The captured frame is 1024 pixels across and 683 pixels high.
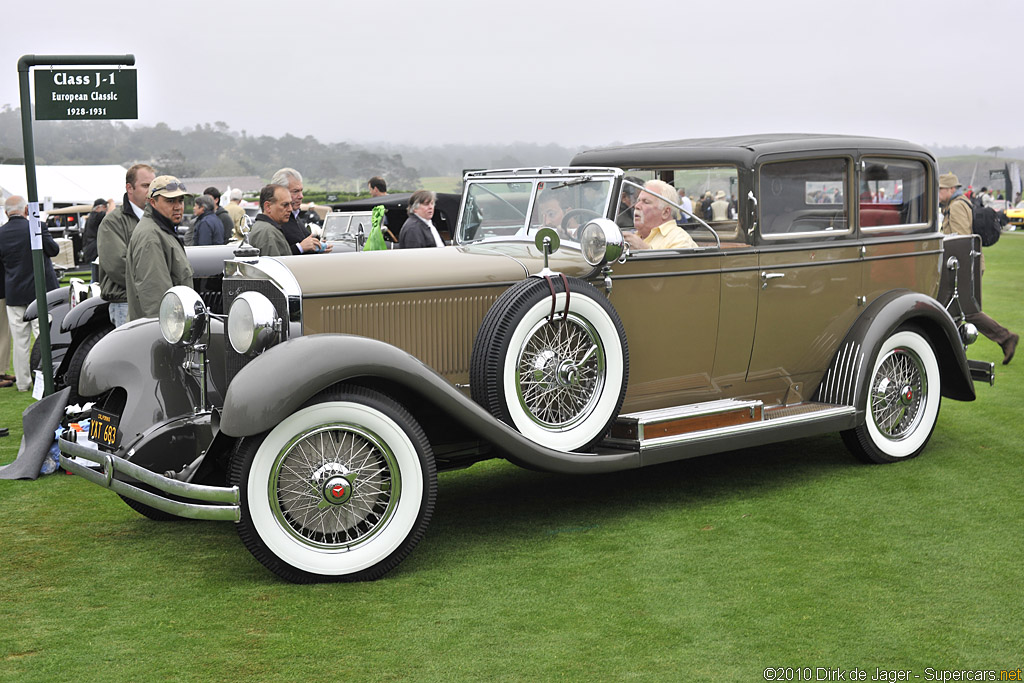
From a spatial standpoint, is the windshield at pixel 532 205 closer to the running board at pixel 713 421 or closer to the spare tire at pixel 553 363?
the spare tire at pixel 553 363

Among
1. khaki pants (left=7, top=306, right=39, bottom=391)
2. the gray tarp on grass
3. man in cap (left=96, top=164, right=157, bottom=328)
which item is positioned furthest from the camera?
khaki pants (left=7, top=306, right=39, bottom=391)

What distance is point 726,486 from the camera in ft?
19.5

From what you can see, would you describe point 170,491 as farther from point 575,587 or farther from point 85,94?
point 85,94

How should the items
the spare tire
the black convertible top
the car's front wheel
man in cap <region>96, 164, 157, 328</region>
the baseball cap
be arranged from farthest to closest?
man in cap <region>96, 164, 157, 328</region>
the baseball cap
the black convertible top
the spare tire
the car's front wheel

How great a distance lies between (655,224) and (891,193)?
1.85 metres

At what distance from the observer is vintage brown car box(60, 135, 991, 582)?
435cm

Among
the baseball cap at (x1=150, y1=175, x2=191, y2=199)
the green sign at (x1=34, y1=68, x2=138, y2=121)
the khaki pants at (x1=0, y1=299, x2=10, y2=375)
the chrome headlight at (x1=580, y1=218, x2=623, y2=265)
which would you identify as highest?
the green sign at (x1=34, y1=68, x2=138, y2=121)

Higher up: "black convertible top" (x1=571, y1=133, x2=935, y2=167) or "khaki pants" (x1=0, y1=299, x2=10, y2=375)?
"black convertible top" (x1=571, y1=133, x2=935, y2=167)

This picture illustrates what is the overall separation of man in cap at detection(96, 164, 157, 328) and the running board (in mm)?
3667

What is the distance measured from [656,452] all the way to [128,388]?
9.01ft

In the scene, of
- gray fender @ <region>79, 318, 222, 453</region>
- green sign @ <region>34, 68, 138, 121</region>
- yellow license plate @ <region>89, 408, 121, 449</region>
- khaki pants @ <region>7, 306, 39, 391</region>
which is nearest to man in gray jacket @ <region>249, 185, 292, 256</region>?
green sign @ <region>34, 68, 138, 121</region>

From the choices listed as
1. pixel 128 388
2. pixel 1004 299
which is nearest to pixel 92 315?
pixel 128 388

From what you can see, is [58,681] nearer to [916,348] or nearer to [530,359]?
[530,359]

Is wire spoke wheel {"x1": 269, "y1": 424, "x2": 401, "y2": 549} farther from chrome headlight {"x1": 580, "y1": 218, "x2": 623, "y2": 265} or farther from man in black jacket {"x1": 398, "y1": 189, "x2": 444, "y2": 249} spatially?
man in black jacket {"x1": 398, "y1": 189, "x2": 444, "y2": 249}
